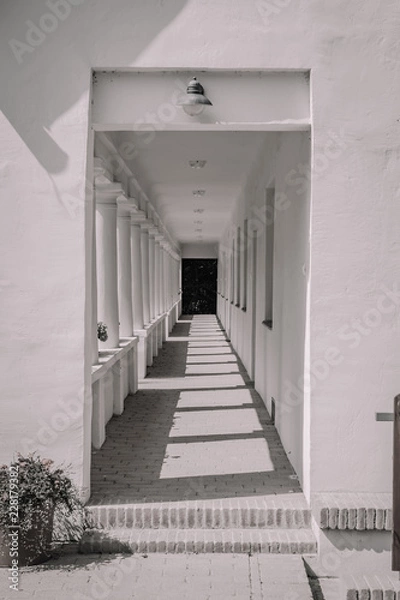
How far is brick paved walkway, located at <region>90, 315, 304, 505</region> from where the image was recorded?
5980 mm

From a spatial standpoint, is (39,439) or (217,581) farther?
(39,439)

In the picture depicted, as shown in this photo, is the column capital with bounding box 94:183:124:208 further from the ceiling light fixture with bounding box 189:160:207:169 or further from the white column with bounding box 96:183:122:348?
the ceiling light fixture with bounding box 189:160:207:169

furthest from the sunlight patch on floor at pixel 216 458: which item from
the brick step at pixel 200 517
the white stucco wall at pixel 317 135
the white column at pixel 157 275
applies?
the white column at pixel 157 275

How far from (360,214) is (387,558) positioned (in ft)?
8.24

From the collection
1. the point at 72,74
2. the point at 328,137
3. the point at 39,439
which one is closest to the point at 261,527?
the point at 39,439

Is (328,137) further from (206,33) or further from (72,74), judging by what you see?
(72,74)

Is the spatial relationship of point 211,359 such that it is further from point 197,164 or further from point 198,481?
point 198,481

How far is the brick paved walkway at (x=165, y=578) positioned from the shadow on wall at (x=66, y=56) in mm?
2941

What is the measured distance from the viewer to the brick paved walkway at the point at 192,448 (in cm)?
598

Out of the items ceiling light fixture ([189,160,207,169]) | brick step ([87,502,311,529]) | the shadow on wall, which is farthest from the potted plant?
ceiling light fixture ([189,160,207,169])

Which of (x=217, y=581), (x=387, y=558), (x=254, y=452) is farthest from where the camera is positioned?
(x=254, y=452)

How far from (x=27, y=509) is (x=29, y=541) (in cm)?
23

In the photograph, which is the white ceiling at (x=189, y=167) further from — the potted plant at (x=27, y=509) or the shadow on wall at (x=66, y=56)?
the potted plant at (x=27, y=509)

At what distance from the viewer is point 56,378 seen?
5477 millimetres
